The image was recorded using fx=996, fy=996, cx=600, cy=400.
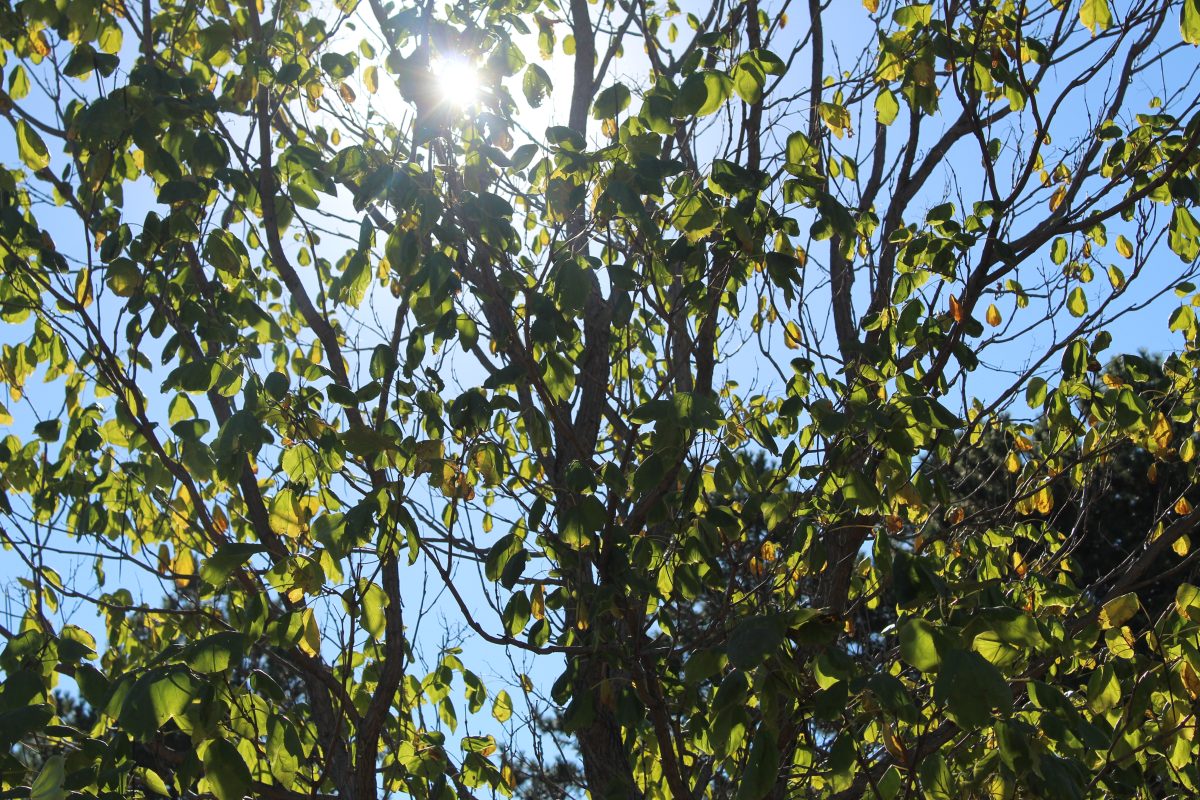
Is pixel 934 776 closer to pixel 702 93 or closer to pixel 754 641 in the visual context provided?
pixel 754 641

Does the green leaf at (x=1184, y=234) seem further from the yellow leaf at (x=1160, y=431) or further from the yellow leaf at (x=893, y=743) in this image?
the yellow leaf at (x=893, y=743)

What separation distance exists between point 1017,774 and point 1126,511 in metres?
9.96

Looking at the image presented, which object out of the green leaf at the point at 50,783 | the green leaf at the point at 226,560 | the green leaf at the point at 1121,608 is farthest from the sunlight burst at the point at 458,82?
the green leaf at the point at 1121,608

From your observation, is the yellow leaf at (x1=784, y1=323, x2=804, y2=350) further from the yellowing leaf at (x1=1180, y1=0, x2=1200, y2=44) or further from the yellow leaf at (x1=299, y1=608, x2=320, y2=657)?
the yellow leaf at (x1=299, y1=608, x2=320, y2=657)

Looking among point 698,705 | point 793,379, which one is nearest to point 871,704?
point 698,705

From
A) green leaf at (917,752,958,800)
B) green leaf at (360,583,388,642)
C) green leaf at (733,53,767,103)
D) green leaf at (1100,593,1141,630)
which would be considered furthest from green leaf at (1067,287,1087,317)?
green leaf at (360,583,388,642)

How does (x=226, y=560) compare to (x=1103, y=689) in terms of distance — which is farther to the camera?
(x=1103, y=689)

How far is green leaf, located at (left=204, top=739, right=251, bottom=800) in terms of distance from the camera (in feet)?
6.36

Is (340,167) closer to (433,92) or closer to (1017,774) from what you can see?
(433,92)

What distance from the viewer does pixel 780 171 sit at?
121 inches

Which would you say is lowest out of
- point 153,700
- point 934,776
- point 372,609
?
point 934,776

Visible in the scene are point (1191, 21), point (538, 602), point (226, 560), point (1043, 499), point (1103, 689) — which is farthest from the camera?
point (1043, 499)

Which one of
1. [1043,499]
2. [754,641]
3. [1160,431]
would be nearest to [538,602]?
[754,641]

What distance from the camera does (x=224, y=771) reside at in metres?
1.94
